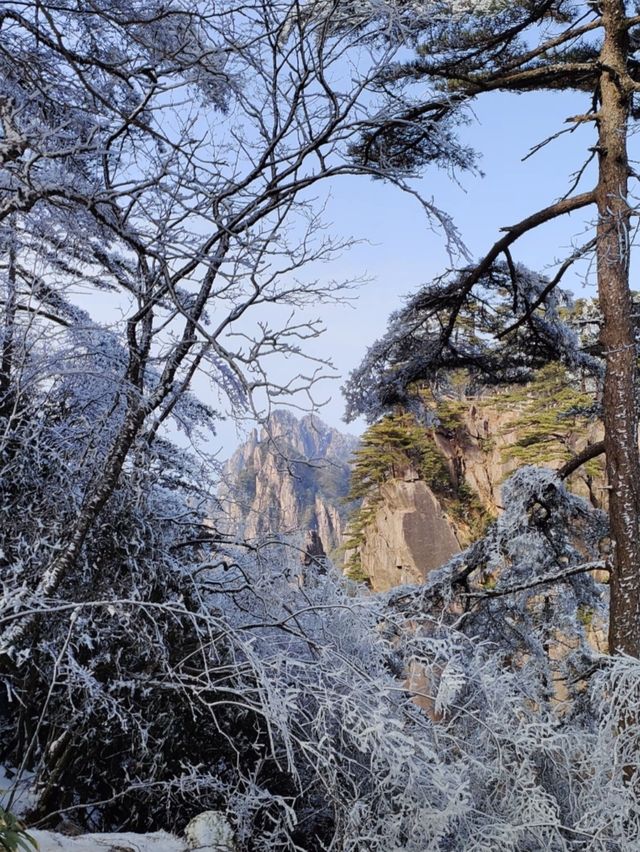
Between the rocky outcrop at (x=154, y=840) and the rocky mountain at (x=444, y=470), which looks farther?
the rocky mountain at (x=444, y=470)

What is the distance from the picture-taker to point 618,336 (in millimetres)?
4453

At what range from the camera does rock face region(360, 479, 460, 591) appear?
53.6 feet

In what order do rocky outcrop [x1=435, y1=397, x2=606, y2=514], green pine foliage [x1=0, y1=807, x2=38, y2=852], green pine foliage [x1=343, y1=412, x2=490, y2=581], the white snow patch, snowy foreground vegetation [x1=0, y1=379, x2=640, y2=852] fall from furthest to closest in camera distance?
rocky outcrop [x1=435, y1=397, x2=606, y2=514] < green pine foliage [x1=343, y1=412, x2=490, y2=581] < snowy foreground vegetation [x1=0, y1=379, x2=640, y2=852] < the white snow patch < green pine foliage [x1=0, y1=807, x2=38, y2=852]

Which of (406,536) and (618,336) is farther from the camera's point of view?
(406,536)

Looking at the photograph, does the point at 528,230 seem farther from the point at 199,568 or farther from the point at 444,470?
the point at 444,470

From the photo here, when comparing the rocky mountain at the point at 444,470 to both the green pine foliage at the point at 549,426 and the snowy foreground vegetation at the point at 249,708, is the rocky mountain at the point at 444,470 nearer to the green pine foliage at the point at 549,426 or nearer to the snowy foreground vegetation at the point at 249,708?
the green pine foliage at the point at 549,426

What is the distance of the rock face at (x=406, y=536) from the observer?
53.6 feet

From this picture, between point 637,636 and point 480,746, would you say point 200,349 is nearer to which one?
point 480,746

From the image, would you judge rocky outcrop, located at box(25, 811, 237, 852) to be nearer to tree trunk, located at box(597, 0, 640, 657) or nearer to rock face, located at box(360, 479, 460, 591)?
tree trunk, located at box(597, 0, 640, 657)

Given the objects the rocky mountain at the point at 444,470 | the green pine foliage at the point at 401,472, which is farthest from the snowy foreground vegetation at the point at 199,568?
the green pine foliage at the point at 401,472

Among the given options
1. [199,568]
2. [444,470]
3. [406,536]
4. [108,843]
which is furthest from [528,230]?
[444,470]

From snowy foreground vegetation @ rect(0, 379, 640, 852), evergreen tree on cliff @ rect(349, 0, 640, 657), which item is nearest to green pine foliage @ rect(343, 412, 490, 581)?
evergreen tree on cliff @ rect(349, 0, 640, 657)

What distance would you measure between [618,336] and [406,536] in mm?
12459

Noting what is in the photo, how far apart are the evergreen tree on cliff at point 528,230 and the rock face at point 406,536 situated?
409 inches
